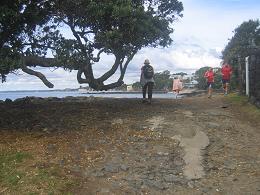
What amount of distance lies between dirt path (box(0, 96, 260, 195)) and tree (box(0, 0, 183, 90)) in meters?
1.63

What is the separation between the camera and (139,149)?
39.3ft

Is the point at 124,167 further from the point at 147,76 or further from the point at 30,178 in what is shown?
the point at 147,76

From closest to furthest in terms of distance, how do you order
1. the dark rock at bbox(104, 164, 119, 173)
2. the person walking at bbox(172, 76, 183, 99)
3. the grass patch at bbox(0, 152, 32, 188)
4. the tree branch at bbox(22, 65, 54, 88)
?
the grass patch at bbox(0, 152, 32, 188) → the dark rock at bbox(104, 164, 119, 173) → the tree branch at bbox(22, 65, 54, 88) → the person walking at bbox(172, 76, 183, 99)

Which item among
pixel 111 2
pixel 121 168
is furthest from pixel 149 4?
pixel 121 168

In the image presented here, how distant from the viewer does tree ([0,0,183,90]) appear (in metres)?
13.0

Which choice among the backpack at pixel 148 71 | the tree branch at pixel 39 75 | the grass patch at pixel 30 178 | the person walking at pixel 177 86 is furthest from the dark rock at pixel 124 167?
the person walking at pixel 177 86

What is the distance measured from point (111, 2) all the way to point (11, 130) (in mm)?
4592

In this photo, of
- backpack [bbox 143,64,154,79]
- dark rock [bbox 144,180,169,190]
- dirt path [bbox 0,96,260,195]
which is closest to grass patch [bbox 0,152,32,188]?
dirt path [bbox 0,96,260,195]

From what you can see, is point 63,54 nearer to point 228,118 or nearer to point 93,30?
point 93,30

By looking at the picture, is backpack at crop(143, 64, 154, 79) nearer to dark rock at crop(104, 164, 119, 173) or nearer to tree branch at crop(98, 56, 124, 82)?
tree branch at crop(98, 56, 124, 82)

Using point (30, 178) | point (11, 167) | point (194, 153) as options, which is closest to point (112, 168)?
point (30, 178)

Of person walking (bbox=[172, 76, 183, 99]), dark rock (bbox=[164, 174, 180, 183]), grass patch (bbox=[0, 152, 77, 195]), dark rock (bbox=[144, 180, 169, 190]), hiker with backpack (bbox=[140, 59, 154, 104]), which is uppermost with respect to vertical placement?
hiker with backpack (bbox=[140, 59, 154, 104])

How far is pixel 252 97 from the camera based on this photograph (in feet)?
64.1

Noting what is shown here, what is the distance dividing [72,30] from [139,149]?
6.81 m
